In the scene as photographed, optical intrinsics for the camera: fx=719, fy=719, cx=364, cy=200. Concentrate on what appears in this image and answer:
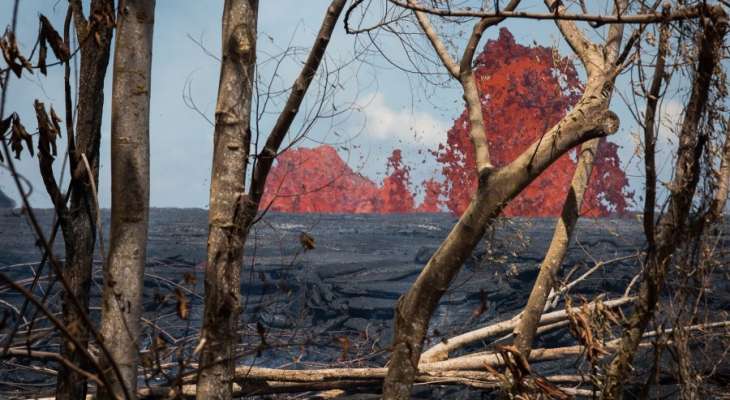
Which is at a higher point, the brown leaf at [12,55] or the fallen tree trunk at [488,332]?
the brown leaf at [12,55]

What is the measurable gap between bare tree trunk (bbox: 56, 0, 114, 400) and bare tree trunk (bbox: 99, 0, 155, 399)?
571 millimetres

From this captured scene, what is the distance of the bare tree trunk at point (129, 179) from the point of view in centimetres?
399

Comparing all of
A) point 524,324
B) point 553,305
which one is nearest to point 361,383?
point 524,324

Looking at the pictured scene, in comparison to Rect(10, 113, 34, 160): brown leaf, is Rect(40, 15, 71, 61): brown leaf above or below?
above

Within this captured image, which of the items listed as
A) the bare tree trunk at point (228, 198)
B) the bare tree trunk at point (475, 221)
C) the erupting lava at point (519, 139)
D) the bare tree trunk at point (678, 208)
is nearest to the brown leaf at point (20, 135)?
the bare tree trunk at point (228, 198)

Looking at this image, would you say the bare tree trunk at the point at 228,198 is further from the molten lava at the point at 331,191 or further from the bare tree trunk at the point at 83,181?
the molten lava at the point at 331,191

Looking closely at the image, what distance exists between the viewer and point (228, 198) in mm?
4211

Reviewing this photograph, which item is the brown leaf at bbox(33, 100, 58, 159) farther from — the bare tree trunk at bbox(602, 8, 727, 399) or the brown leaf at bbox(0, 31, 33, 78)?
the bare tree trunk at bbox(602, 8, 727, 399)

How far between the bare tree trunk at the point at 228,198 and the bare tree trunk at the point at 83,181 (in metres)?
1.00

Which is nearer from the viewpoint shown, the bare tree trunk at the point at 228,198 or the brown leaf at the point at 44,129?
the brown leaf at the point at 44,129

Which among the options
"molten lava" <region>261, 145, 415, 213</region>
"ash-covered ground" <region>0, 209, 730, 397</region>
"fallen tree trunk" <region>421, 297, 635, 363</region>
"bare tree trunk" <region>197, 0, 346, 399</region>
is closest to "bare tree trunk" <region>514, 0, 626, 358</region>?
"ash-covered ground" <region>0, 209, 730, 397</region>

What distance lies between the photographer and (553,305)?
354 inches

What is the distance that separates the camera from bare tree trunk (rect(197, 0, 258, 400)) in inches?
159

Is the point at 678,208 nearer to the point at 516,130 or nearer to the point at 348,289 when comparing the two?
the point at 348,289
